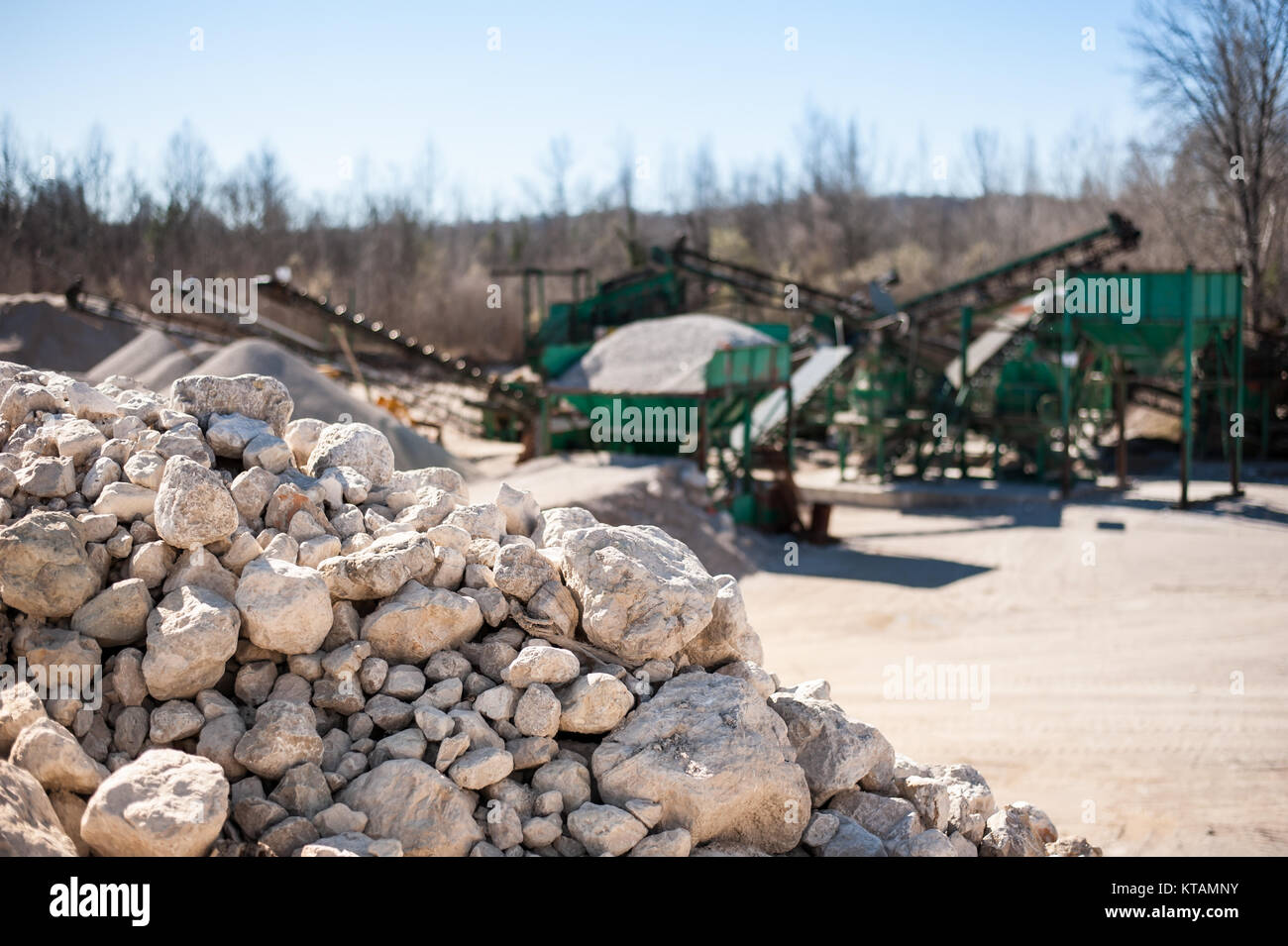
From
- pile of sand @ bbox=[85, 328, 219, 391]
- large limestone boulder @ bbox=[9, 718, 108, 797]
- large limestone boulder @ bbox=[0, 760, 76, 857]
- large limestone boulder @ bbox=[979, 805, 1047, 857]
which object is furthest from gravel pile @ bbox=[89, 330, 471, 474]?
large limestone boulder @ bbox=[0, 760, 76, 857]

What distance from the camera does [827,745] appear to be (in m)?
4.13

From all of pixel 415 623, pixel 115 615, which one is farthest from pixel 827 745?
pixel 115 615

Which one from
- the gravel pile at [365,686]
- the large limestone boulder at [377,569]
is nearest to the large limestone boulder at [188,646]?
the gravel pile at [365,686]

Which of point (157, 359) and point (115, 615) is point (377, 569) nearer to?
point (115, 615)

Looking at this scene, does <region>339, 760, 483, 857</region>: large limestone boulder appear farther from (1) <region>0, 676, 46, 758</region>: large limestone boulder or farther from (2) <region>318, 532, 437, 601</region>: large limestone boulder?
(1) <region>0, 676, 46, 758</region>: large limestone boulder

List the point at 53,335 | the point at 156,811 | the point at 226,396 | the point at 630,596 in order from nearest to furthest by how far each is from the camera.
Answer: the point at 156,811 → the point at 630,596 → the point at 226,396 → the point at 53,335

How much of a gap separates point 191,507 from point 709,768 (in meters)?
2.03

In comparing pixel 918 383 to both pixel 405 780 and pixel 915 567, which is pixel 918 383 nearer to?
pixel 915 567

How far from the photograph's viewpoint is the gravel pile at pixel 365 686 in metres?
3.21

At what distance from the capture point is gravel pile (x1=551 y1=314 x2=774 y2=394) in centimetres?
1505

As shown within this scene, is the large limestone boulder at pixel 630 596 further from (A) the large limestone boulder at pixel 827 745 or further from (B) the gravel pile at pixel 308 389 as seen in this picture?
(B) the gravel pile at pixel 308 389

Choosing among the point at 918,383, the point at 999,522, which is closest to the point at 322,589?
the point at 999,522

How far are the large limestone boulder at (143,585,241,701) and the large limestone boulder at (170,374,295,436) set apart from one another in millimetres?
1384

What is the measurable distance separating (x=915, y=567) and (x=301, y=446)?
9.34 metres
